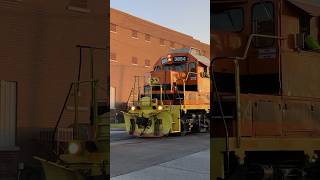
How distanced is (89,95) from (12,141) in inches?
13.8

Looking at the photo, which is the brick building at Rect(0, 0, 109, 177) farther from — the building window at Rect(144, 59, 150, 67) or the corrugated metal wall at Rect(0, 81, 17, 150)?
the building window at Rect(144, 59, 150, 67)

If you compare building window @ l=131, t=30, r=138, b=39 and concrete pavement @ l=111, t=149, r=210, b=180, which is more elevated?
building window @ l=131, t=30, r=138, b=39

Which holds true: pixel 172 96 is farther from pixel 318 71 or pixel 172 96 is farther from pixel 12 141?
pixel 12 141

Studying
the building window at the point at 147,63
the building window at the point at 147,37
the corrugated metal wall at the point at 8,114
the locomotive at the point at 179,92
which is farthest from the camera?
the locomotive at the point at 179,92

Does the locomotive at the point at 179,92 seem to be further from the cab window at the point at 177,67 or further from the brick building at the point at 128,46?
the brick building at the point at 128,46

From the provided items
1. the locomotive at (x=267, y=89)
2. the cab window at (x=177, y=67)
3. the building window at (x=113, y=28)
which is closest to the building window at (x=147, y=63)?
the building window at (x=113, y=28)

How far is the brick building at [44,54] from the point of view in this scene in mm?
1478

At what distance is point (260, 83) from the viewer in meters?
2.35

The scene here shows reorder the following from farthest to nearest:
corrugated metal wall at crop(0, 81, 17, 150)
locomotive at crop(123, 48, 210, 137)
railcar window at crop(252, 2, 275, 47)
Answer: railcar window at crop(252, 2, 275, 47), locomotive at crop(123, 48, 210, 137), corrugated metal wall at crop(0, 81, 17, 150)

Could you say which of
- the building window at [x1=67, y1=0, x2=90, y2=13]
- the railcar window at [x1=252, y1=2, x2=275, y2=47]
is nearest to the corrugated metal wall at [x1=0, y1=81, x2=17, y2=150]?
the building window at [x1=67, y1=0, x2=90, y2=13]

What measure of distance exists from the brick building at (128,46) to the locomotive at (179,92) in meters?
0.14

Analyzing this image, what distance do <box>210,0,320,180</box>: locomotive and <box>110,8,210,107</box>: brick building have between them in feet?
1.22

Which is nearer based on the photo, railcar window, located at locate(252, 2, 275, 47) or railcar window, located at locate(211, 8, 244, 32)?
railcar window, located at locate(211, 8, 244, 32)

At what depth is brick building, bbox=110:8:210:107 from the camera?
1.65m
